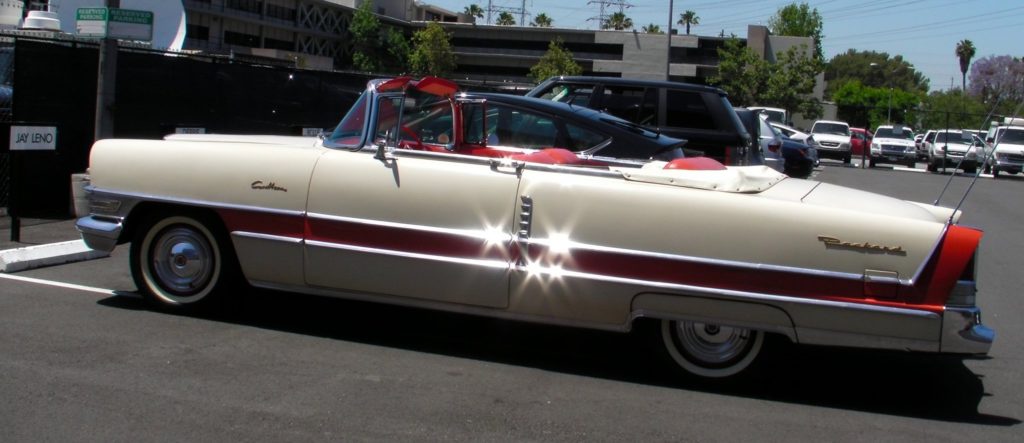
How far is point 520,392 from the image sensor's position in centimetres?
502

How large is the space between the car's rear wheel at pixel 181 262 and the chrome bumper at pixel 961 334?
4.22m

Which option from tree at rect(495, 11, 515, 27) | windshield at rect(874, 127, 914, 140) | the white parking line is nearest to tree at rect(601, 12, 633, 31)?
tree at rect(495, 11, 515, 27)

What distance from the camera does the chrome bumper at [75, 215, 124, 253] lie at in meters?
6.16

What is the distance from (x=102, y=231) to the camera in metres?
6.17

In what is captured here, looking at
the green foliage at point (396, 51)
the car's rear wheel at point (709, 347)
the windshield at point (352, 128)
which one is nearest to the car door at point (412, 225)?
the windshield at point (352, 128)

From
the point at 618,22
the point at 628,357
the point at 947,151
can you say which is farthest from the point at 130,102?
the point at 618,22

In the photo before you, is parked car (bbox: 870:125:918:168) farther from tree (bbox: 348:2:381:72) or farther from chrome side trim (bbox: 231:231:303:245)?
tree (bbox: 348:2:381:72)

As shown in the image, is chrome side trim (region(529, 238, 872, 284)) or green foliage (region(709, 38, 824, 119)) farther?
green foliage (region(709, 38, 824, 119))

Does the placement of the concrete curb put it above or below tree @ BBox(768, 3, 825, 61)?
below

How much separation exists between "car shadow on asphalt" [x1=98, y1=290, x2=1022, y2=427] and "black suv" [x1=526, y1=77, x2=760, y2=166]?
506 centimetres

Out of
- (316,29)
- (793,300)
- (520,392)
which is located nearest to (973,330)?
(793,300)

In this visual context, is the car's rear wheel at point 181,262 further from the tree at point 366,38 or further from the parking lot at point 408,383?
the tree at point 366,38

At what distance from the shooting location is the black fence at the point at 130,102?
1040cm

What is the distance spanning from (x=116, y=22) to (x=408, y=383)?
6.65 m
